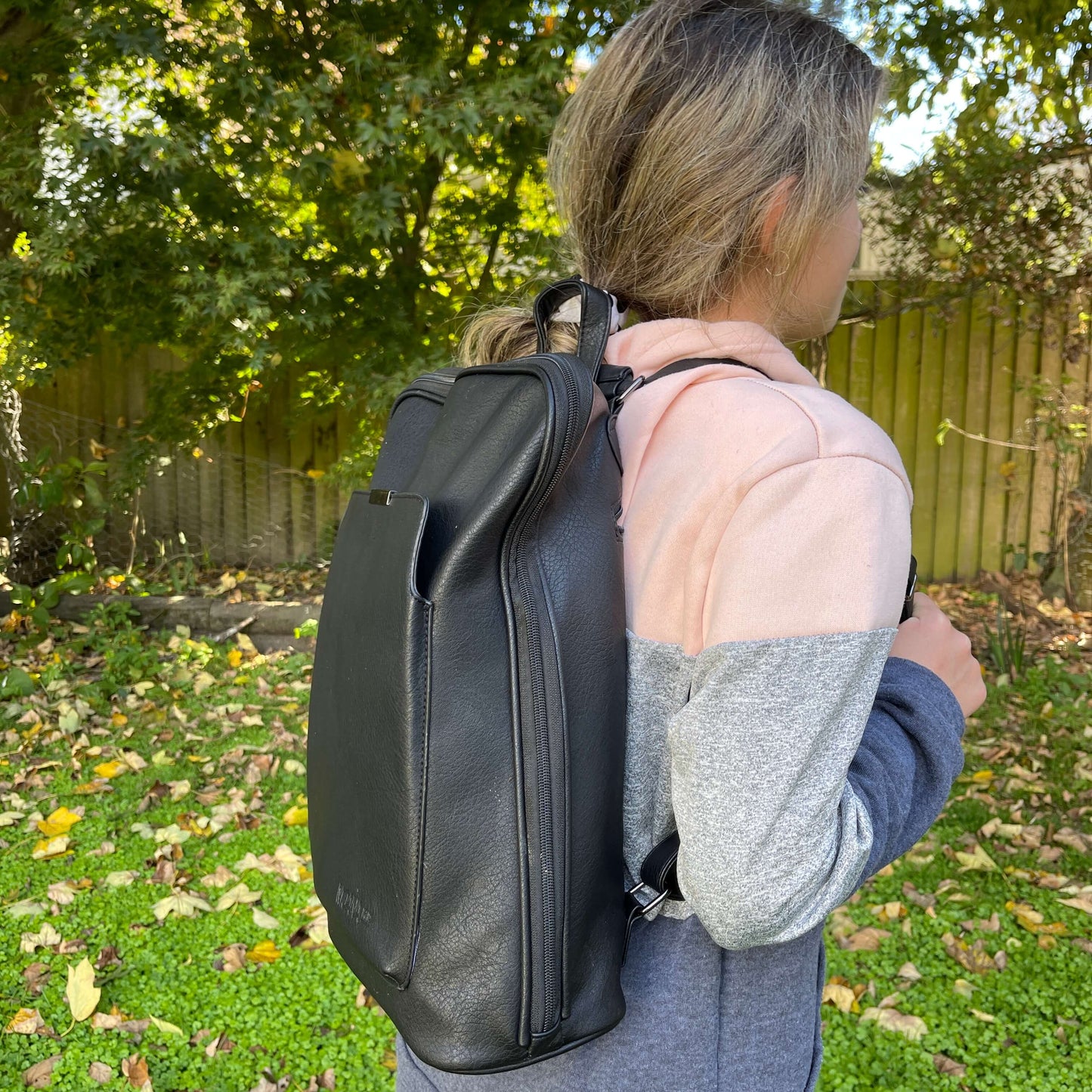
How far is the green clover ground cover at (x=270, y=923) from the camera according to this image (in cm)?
257

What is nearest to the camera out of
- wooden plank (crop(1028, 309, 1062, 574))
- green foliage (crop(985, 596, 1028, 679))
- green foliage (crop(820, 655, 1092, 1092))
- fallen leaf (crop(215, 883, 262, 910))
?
green foliage (crop(820, 655, 1092, 1092))

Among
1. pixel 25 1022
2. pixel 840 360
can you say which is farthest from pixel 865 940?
pixel 840 360

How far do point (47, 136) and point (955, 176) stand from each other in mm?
4497

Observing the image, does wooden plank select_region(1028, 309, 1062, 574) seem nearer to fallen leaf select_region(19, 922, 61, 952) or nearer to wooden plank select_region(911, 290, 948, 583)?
wooden plank select_region(911, 290, 948, 583)

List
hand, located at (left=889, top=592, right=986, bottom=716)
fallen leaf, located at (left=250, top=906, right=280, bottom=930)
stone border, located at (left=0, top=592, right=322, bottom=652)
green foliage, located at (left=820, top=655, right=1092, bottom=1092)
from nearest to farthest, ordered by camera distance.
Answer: hand, located at (left=889, top=592, right=986, bottom=716) → green foliage, located at (left=820, top=655, right=1092, bottom=1092) → fallen leaf, located at (left=250, top=906, right=280, bottom=930) → stone border, located at (left=0, top=592, right=322, bottom=652)

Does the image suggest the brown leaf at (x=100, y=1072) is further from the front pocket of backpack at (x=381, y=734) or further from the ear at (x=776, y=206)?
the ear at (x=776, y=206)

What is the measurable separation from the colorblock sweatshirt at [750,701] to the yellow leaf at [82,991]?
82.9 inches

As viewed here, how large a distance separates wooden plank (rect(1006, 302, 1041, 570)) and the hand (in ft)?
21.3

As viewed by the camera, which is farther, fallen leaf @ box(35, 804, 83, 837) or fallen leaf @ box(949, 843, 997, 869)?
fallen leaf @ box(35, 804, 83, 837)

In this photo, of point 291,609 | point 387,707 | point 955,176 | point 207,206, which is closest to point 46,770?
point 291,609

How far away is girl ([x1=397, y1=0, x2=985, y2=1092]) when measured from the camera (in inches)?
32.1

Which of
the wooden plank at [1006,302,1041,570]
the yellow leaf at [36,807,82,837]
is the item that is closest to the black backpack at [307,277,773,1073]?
the yellow leaf at [36,807,82,837]

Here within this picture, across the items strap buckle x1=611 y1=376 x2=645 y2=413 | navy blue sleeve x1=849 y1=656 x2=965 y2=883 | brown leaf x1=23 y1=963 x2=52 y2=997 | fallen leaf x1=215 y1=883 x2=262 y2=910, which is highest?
strap buckle x1=611 y1=376 x2=645 y2=413

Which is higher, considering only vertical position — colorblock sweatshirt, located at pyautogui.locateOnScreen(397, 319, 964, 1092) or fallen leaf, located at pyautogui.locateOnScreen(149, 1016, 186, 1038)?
colorblock sweatshirt, located at pyautogui.locateOnScreen(397, 319, 964, 1092)
